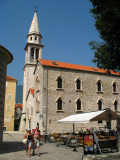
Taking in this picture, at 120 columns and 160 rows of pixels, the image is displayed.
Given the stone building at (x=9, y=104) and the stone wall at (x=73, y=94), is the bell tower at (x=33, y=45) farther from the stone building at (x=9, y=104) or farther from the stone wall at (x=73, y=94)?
the stone wall at (x=73, y=94)

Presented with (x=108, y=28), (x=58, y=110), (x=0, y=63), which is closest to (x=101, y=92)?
(x=58, y=110)

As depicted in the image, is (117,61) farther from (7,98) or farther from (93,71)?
(7,98)

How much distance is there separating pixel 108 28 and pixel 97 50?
339 centimetres

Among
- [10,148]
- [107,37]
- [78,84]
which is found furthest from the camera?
[78,84]

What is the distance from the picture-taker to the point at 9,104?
4431cm

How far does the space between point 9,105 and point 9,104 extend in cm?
25

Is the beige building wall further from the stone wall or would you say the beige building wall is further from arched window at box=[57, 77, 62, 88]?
arched window at box=[57, 77, 62, 88]

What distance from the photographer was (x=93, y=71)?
31.0m

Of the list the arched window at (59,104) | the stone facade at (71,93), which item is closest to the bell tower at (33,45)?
the stone facade at (71,93)

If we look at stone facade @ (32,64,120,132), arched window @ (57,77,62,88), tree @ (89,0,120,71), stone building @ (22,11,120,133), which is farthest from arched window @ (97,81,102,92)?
tree @ (89,0,120,71)

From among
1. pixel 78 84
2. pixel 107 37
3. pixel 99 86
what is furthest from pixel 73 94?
pixel 107 37

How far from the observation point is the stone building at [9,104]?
4291 centimetres

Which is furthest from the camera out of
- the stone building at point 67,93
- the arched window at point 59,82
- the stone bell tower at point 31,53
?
the stone bell tower at point 31,53

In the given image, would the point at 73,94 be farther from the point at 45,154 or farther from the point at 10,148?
the point at 45,154
